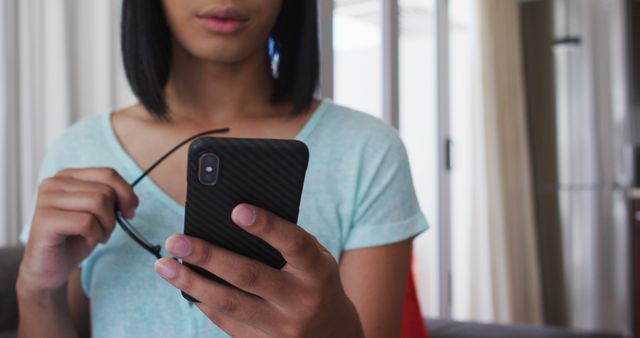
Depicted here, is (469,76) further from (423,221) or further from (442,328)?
(423,221)

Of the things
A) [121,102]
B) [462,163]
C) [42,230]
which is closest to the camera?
[42,230]

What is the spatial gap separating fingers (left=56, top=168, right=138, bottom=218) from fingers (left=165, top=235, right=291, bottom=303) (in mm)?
217

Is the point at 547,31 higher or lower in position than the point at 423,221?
higher

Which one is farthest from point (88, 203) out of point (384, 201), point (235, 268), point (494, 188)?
point (494, 188)

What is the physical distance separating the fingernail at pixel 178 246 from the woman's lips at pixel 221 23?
1.10 ft

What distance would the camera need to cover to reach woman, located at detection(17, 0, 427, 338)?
0.73 m

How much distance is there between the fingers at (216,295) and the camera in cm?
54

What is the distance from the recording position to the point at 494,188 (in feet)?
11.0

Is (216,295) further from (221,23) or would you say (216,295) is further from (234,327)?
(221,23)

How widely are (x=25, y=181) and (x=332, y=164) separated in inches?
33.8

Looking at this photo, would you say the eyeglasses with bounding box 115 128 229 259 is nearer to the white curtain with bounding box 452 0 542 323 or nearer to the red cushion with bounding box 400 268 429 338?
the red cushion with bounding box 400 268 429 338

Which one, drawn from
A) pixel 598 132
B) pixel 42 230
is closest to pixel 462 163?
pixel 598 132

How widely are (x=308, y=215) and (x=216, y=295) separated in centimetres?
31

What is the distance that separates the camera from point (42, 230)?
71cm
